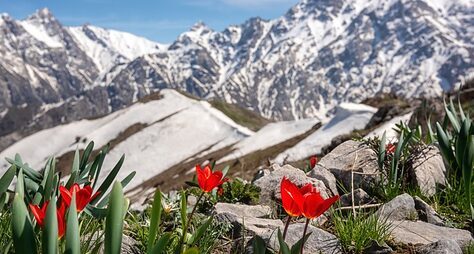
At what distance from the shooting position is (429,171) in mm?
6062

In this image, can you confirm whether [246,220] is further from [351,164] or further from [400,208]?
[351,164]

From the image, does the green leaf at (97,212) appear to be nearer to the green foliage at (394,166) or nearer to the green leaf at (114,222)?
the green leaf at (114,222)

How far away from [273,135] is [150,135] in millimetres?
31929

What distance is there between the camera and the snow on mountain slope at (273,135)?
80.2m

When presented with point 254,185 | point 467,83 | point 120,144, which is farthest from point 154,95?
point 254,185

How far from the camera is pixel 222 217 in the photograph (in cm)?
468

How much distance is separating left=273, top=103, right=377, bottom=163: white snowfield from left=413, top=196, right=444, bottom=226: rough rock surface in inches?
1825

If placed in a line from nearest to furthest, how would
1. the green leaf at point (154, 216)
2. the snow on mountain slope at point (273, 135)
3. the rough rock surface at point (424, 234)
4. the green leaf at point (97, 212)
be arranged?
the green leaf at point (154, 216), the green leaf at point (97, 212), the rough rock surface at point (424, 234), the snow on mountain slope at point (273, 135)

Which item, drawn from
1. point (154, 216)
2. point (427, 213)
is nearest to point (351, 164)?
point (427, 213)

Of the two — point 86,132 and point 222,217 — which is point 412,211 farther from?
point 86,132

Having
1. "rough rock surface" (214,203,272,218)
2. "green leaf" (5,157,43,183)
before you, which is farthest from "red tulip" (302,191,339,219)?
"green leaf" (5,157,43,183)

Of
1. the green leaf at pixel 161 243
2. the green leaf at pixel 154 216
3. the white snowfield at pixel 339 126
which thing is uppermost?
the green leaf at pixel 154 216

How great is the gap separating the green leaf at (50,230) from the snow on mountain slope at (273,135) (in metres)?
73.9

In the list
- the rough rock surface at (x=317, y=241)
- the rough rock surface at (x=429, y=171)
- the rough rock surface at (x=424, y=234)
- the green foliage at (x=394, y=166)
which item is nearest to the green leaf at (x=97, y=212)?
the rough rock surface at (x=317, y=241)
